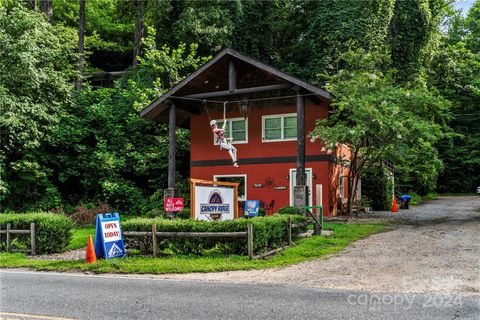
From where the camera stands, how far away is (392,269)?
34.6 feet

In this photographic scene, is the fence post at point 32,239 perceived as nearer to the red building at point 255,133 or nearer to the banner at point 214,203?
the banner at point 214,203

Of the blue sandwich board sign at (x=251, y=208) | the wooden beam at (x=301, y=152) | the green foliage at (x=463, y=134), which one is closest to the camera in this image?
the blue sandwich board sign at (x=251, y=208)

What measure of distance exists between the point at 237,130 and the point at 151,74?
11.1 metres

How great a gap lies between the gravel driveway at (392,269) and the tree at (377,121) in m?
5.32

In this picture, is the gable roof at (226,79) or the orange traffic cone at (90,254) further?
the gable roof at (226,79)

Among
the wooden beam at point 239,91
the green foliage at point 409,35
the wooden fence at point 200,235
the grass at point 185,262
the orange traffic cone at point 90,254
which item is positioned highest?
the green foliage at point 409,35

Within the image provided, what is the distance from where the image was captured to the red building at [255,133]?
72.5ft

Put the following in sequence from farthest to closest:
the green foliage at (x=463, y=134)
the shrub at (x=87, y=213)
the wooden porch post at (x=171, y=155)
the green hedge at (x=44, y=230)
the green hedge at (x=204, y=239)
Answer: the green foliage at (x=463, y=134)
the shrub at (x=87, y=213)
the wooden porch post at (x=171, y=155)
the green hedge at (x=44, y=230)
the green hedge at (x=204, y=239)

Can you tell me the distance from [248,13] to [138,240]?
94.6 ft

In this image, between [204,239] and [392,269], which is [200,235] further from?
[392,269]

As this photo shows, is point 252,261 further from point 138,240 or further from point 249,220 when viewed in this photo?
point 138,240

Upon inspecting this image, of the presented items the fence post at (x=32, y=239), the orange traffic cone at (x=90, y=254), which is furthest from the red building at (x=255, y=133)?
the orange traffic cone at (x=90, y=254)

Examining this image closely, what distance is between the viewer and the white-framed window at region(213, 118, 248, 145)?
80.0ft

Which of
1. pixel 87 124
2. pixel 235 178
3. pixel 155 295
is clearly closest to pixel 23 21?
pixel 87 124
